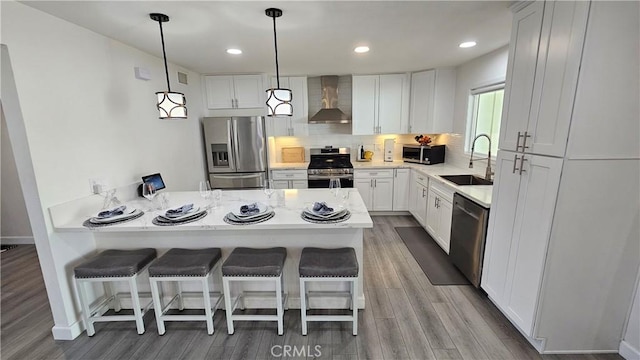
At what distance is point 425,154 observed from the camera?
4.36m

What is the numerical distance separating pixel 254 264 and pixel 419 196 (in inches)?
114

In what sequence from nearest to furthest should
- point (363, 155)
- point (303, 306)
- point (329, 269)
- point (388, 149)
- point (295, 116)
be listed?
1. point (329, 269)
2. point (303, 306)
3. point (295, 116)
4. point (388, 149)
5. point (363, 155)

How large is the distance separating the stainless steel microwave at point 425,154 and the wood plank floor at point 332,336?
2263 millimetres

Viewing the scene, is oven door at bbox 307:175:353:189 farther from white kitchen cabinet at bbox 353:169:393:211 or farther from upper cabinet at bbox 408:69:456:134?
upper cabinet at bbox 408:69:456:134

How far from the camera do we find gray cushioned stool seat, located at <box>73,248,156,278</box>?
191 centimetres

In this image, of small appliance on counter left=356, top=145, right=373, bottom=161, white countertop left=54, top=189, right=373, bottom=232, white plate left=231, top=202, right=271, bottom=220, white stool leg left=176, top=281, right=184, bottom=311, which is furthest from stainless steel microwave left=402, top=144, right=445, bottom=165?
white stool leg left=176, top=281, right=184, bottom=311

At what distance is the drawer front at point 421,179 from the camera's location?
3783mm

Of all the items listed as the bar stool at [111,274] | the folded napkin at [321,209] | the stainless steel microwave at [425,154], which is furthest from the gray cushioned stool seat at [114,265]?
the stainless steel microwave at [425,154]

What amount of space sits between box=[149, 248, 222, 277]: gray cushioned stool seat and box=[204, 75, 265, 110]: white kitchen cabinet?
280 centimetres

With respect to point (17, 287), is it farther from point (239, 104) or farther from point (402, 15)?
point (402, 15)

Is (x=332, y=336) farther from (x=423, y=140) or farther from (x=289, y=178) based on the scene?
(x=423, y=140)

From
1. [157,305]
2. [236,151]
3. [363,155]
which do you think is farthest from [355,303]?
[363,155]

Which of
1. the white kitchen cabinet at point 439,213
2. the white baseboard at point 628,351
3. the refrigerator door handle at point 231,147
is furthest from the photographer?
the refrigerator door handle at point 231,147

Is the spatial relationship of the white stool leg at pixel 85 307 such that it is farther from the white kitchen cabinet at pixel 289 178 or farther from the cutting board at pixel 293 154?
the cutting board at pixel 293 154
